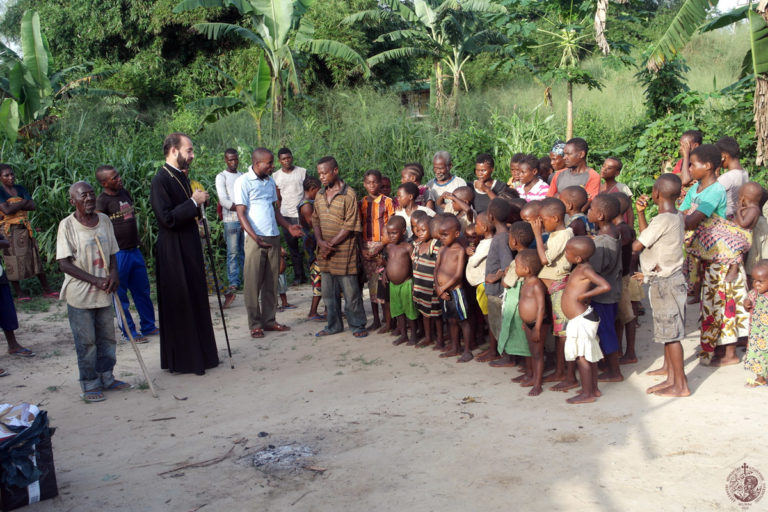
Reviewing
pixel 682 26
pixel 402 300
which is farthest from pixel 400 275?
pixel 682 26

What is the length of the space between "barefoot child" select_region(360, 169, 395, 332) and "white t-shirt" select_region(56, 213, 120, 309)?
261cm

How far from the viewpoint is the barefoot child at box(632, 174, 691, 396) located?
15.8 feet

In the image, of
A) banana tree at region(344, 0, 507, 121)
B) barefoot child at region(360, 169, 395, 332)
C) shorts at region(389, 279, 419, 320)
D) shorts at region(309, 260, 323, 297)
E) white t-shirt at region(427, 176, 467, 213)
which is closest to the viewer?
shorts at region(389, 279, 419, 320)

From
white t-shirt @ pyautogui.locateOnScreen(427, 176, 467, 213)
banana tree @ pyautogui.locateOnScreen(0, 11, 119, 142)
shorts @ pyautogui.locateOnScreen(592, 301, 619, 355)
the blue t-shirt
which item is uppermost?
banana tree @ pyautogui.locateOnScreen(0, 11, 119, 142)

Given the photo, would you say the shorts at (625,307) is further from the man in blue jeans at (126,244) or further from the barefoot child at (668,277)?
the man in blue jeans at (126,244)

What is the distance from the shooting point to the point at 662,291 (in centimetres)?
489

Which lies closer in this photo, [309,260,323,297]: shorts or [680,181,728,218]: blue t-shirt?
[680,181,728,218]: blue t-shirt

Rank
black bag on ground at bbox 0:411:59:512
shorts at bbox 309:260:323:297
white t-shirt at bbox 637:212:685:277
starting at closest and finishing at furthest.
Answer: black bag on ground at bbox 0:411:59:512
white t-shirt at bbox 637:212:685:277
shorts at bbox 309:260:323:297

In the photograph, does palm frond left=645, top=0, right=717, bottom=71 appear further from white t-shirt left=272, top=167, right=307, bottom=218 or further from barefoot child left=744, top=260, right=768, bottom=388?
barefoot child left=744, top=260, right=768, bottom=388

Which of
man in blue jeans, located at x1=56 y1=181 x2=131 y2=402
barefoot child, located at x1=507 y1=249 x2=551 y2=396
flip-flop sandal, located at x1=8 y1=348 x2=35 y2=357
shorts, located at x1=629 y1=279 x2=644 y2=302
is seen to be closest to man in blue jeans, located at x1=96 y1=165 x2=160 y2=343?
flip-flop sandal, located at x1=8 y1=348 x2=35 y2=357

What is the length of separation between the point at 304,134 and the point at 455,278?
787 centimetres

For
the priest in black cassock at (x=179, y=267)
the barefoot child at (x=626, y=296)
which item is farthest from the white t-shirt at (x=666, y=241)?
the priest in black cassock at (x=179, y=267)

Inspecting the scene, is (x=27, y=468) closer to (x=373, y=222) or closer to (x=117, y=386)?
(x=117, y=386)

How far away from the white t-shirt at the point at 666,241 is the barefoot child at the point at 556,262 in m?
0.59
